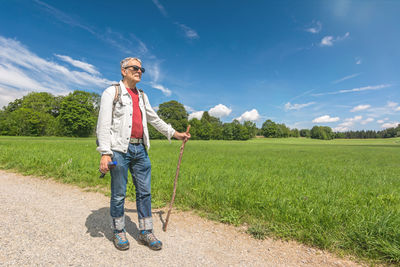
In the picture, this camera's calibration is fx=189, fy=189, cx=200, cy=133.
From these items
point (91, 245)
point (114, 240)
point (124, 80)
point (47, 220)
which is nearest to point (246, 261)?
point (114, 240)

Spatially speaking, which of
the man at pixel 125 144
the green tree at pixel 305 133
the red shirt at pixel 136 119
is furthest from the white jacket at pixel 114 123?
the green tree at pixel 305 133

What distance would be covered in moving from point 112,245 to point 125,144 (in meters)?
1.62

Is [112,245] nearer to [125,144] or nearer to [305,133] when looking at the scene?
[125,144]

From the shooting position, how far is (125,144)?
2.93 m

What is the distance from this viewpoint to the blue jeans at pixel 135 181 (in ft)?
9.67

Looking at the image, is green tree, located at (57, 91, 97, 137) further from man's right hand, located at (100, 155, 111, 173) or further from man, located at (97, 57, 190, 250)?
man's right hand, located at (100, 155, 111, 173)

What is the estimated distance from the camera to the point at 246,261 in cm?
276

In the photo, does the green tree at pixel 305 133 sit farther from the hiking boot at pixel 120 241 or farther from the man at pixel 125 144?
the hiking boot at pixel 120 241

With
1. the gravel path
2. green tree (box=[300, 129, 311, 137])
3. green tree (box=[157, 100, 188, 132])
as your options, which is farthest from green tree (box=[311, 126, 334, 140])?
the gravel path

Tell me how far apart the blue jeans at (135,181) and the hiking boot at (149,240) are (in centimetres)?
8

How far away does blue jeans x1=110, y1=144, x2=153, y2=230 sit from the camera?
2.95 m

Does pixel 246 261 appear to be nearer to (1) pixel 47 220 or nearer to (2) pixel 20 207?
(1) pixel 47 220

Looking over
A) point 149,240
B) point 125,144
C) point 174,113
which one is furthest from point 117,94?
point 174,113

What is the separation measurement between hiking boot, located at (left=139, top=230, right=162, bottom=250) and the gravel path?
0.08 meters
